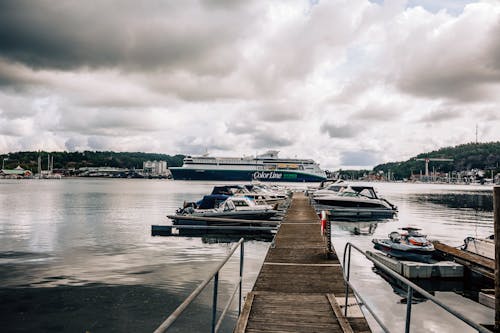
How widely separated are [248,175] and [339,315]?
10563 cm

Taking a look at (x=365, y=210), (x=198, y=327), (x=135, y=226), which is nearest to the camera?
(x=198, y=327)

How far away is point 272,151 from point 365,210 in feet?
291

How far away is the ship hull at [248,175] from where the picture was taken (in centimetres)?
11012

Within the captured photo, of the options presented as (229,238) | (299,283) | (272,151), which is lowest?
(229,238)

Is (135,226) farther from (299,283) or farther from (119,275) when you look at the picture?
(299,283)

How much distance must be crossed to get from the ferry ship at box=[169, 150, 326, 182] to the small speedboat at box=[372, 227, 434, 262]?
95.0 meters

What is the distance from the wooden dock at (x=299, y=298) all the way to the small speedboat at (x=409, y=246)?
181 inches

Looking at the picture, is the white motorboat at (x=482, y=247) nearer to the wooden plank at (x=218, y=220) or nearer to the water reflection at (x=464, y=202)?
the wooden plank at (x=218, y=220)

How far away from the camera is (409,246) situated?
13.2 m

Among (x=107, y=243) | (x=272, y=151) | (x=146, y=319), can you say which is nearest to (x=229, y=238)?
(x=107, y=243)

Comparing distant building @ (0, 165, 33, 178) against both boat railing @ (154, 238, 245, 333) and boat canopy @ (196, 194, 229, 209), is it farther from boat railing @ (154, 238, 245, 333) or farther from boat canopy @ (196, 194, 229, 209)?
boat railing @ (154, 238, 245, 333)

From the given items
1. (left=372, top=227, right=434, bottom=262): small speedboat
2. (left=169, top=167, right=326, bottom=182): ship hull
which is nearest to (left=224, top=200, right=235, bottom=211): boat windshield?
(left=372, top=227, right=434, bottom=262): small speedboat

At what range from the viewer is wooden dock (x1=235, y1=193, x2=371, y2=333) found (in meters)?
4.99

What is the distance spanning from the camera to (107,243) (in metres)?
17.8
